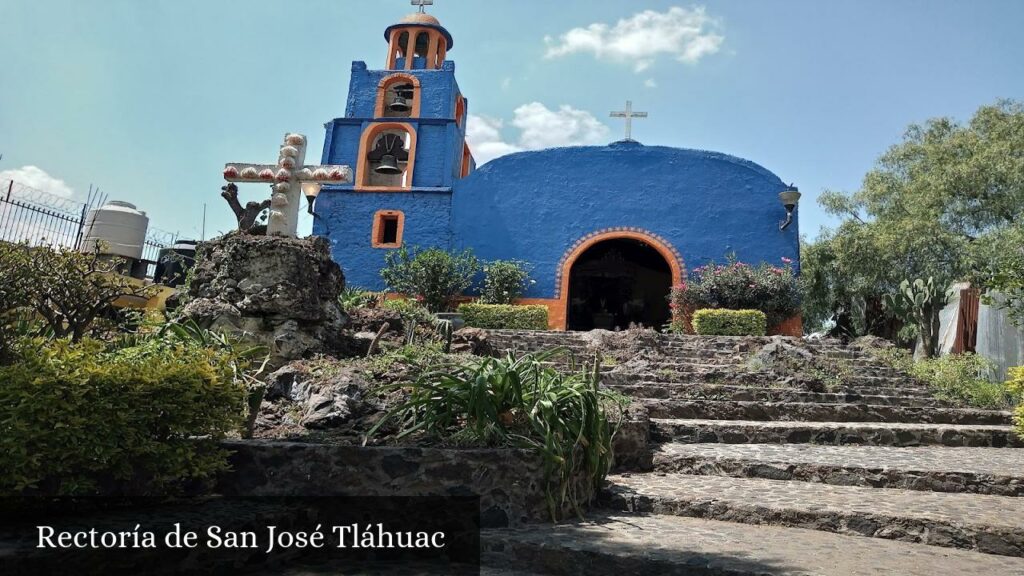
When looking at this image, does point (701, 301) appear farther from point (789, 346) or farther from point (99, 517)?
point (99, 517)

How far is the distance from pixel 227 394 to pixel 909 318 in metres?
14.2

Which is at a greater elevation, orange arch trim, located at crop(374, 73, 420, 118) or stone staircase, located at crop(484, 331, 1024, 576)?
orange arch trim, located at crop(374, 73, 420, 118)

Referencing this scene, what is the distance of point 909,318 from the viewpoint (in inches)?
531

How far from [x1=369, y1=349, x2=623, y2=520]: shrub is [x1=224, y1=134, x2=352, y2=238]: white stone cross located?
18.5 feet

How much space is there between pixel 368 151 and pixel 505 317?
5928 millimetres

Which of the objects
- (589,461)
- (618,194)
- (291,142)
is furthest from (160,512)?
(618,194)

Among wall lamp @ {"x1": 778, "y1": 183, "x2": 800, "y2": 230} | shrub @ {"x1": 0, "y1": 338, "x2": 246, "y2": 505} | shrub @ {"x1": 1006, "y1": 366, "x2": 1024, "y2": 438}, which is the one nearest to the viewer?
shrub @ {"x1": 0, "y1": 338, "x2": 246, "y2": 505}

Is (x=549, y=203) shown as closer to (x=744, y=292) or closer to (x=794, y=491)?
(x=744, y=292)

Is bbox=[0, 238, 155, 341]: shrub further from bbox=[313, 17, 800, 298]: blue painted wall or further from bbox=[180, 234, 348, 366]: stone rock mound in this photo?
bbox=[313, 17, 800, 298]: blue painted wall

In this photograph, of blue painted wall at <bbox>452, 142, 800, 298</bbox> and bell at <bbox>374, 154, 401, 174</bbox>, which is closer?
blue painted wall at <bbox>452, 142, 800, 298</bbox>

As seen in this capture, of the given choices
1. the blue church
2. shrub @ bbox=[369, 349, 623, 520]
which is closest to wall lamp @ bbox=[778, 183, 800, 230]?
the blue church

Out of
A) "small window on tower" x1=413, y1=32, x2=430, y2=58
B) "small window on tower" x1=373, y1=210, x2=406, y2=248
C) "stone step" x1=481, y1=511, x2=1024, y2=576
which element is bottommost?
"stone step" x1=481, y1=511, x2=1024, y2=576

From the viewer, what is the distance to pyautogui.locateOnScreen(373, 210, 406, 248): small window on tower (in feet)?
49.2

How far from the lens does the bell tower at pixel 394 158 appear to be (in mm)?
15023
